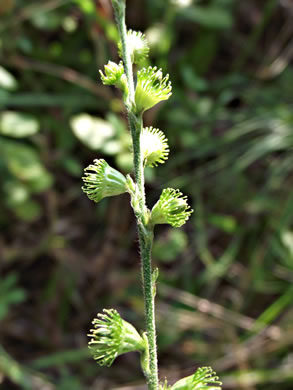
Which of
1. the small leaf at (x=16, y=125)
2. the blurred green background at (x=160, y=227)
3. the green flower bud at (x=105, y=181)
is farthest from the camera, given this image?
the blurred green background at (x=160, y=227)

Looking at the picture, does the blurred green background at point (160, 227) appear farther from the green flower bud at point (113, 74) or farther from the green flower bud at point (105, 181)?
the green flower bud at point (113, 74)

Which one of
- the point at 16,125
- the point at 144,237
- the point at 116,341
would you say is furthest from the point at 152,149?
the point at 16,125

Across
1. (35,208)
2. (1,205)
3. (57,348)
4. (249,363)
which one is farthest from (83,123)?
(249,363)

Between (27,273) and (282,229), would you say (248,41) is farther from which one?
(27,273)

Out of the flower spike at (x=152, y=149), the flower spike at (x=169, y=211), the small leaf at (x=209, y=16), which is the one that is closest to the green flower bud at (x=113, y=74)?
the flower spike at (x=152, y=149)

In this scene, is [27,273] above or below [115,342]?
above

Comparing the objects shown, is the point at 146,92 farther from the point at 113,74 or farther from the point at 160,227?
the point at 160,227

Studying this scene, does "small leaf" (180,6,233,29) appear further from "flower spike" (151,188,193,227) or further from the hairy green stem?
"flower spike" (151,188,193,227)
